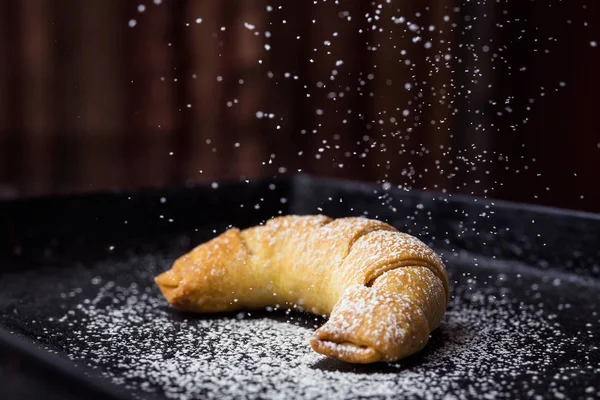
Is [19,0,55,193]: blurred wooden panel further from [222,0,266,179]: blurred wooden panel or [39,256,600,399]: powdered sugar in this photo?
[39,256,600,399]: powdered sugar

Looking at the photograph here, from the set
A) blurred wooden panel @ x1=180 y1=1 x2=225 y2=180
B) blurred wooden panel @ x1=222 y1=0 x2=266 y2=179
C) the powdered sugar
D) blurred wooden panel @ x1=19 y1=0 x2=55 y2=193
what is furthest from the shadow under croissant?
blurred wooden panel @ x1=19 y1=0 x2=55 y2=193

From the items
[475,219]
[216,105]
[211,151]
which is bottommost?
[211,151]

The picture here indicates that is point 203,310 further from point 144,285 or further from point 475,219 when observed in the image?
point 475,219

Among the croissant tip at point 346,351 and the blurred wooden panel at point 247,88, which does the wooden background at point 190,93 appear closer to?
the blurred wooden panel at point 247,88

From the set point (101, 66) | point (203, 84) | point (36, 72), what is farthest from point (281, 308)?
point (36, 72)

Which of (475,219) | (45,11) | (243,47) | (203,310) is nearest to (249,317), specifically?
(203,310)

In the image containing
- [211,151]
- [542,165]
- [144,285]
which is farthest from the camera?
[211,151]
